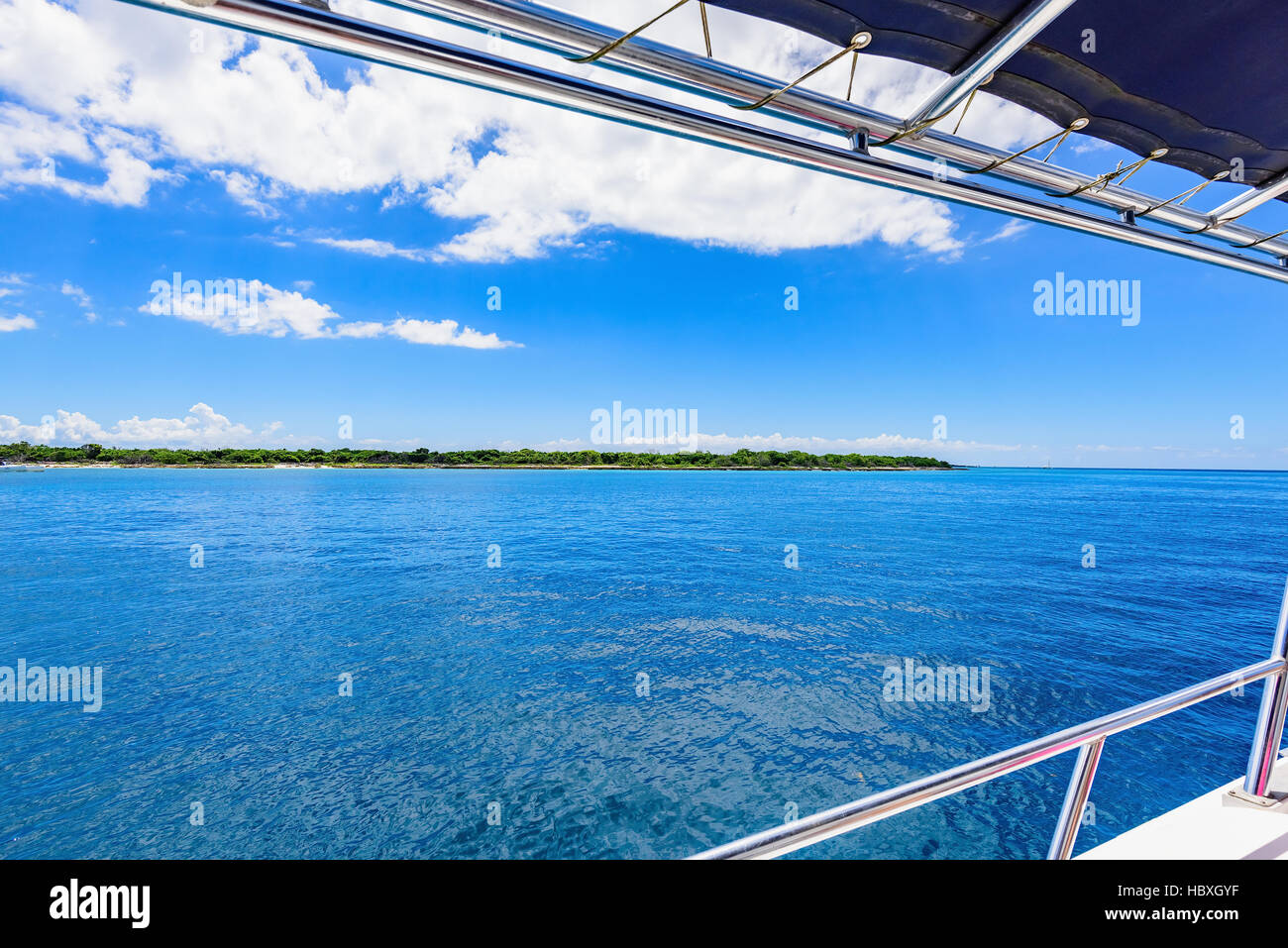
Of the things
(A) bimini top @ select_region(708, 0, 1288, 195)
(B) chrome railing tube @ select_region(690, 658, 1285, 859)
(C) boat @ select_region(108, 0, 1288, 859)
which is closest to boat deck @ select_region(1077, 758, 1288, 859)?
(C) boat @ select_region(108, 0, 1288, 859)

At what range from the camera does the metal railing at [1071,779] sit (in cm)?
115

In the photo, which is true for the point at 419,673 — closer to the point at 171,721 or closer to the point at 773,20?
the point at 171,721

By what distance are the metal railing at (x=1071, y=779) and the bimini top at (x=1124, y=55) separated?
7.02 ft

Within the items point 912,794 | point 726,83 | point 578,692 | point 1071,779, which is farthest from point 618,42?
point 578,692

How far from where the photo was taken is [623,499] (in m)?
65.3

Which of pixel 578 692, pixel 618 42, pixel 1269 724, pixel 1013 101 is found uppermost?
pixel 1013 101

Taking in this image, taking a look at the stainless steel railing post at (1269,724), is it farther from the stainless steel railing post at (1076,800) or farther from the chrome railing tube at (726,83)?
the chrome railing tube at (726,83)

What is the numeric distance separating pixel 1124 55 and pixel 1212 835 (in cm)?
308

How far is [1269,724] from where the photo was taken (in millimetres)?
2105

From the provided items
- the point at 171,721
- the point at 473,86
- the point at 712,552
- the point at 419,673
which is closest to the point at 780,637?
the point at 419,673

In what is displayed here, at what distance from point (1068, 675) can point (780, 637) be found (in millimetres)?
7289

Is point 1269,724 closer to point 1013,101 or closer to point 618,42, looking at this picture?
point 1013,101

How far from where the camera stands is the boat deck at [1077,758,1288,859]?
1.95 metres
